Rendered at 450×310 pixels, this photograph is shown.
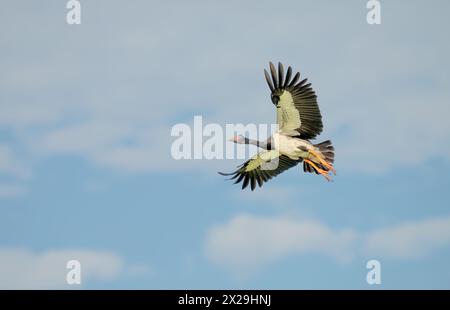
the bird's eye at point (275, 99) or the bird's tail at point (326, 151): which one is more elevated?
the bird's eye at point (275, 99)

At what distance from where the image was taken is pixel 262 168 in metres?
28.9

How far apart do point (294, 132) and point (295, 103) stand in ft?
3.37

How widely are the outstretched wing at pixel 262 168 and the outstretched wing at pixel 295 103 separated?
1.85 metres

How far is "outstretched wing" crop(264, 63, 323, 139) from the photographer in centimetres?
2583

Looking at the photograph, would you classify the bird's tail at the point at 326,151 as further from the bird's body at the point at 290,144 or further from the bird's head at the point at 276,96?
the bird's head at the point at 276,96

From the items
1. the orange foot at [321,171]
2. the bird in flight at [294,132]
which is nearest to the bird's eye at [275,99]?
the bird in flight at [294,132]

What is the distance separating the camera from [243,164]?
2847 centimetres

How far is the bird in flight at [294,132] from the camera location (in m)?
25.9

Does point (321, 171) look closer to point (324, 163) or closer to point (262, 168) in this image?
point (324, 163)

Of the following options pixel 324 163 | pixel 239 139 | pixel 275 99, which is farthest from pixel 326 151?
pixel 239 139

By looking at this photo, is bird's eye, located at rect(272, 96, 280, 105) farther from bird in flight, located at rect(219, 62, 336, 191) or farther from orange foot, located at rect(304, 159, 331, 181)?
orange foot, located at rect(304, 159, 331, 181)

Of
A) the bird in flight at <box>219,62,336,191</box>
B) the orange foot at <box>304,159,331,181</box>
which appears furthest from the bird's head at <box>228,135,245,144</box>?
the orange foot at <box>304,159,331,181</box>
